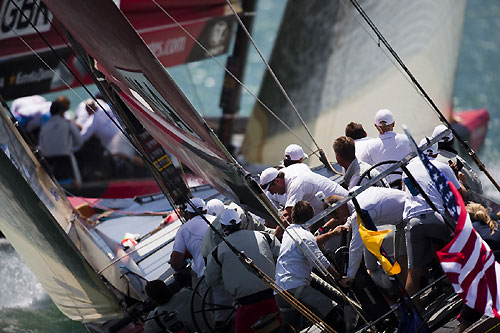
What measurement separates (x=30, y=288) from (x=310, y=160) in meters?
3.33

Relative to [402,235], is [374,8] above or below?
above

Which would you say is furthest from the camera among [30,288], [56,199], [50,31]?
[50,31]

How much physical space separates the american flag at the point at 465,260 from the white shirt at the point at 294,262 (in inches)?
39.2

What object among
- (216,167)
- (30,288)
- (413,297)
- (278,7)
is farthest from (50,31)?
(278,7)

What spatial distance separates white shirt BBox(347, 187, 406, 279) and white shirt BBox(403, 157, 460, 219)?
5.2 inches

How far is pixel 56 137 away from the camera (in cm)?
1212

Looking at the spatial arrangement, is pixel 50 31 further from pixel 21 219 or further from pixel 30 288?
pixel 21 219

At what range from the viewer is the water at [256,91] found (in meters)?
8.68

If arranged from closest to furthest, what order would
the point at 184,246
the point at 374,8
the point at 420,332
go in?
the point at 420,332 < the point at 184,246 < the point at 374,8

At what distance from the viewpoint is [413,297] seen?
5840 mm

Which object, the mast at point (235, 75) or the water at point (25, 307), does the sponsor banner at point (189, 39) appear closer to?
the mast at point (235, 75)

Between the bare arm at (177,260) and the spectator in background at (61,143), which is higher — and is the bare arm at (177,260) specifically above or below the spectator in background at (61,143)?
below

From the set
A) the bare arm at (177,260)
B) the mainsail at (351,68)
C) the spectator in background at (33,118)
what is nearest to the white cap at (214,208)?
the bare arm at (177,260)

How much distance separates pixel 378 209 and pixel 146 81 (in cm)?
173
